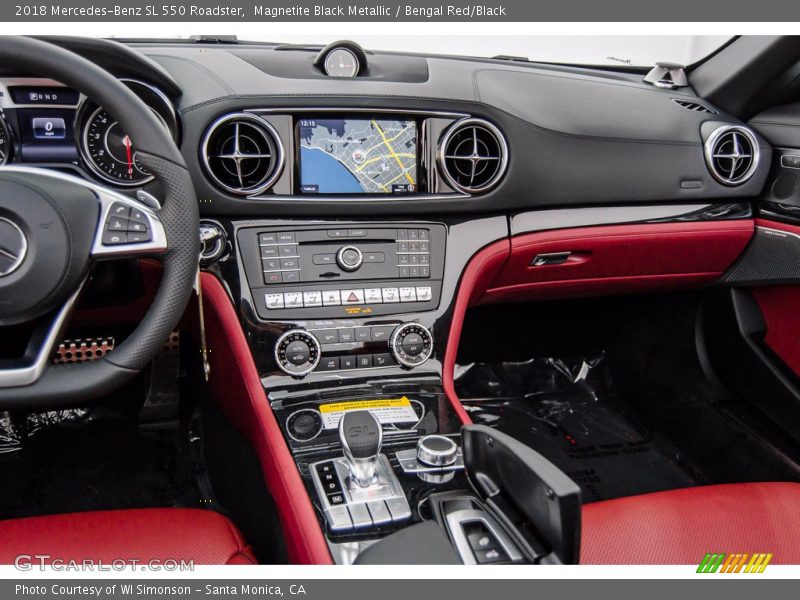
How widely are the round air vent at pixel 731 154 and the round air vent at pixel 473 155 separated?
66 cm

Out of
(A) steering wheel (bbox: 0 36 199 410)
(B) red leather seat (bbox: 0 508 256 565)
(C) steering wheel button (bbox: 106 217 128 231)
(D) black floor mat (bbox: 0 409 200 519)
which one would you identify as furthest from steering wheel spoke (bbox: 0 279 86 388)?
(D) black floor mat (bbox: 0 409 200 519)

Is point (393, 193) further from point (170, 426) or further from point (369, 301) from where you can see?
point (170, 426)

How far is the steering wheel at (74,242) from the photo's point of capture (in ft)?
3.49

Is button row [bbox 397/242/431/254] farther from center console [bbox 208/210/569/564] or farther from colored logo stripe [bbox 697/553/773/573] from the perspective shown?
colored logo stripe [bbox 697/553/773/573]

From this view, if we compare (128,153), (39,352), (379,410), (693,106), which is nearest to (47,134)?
(128,153)

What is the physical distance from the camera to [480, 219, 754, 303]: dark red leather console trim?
6.11ft

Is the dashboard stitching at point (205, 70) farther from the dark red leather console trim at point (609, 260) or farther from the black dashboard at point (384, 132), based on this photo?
the dark red leather console trim at point (609, 260)

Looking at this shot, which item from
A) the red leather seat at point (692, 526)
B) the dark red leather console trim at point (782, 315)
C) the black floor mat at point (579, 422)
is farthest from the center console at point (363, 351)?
the dark red leather console trim at point (782, 315)

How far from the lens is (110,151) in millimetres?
1391

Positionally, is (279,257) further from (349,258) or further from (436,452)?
(436,452)

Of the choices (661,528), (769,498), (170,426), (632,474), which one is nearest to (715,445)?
(632,474)

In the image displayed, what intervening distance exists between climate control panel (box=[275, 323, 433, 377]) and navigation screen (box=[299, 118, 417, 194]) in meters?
0.34

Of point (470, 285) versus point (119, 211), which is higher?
point (119, 211)

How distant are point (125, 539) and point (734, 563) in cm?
106
